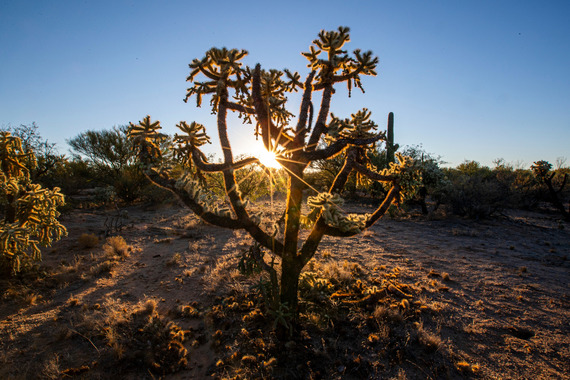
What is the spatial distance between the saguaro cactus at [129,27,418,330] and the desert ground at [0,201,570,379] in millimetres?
1014

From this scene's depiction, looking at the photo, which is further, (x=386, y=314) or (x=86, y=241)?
(x=86, y=241)

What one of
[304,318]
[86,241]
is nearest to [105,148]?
[86,241]

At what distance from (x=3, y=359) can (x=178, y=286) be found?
10.0 ft

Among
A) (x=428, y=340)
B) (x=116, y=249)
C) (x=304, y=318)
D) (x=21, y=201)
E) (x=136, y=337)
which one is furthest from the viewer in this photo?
(x=116, y=249)

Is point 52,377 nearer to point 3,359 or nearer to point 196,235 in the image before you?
point 3,359

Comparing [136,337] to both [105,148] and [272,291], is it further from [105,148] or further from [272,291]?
[105,148]

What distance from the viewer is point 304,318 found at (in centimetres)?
449

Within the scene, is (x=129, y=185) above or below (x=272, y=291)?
above

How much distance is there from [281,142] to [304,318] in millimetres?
3179

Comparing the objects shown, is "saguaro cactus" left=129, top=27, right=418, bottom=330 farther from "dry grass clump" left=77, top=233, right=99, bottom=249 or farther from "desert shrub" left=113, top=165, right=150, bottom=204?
"desert shrub" left=113, top=165, right=150, bottom=204

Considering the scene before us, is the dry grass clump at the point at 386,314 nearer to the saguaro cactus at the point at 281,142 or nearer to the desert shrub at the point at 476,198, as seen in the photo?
the saguaro cactus at the point at 281,142

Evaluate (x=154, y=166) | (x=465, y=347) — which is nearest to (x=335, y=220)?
(x=154, y=166)

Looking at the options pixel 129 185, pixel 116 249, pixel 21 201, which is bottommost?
pixel 116 249

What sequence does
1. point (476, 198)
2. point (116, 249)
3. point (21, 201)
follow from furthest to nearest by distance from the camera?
point (476, 198), point (116, 249), point (21, 201)
